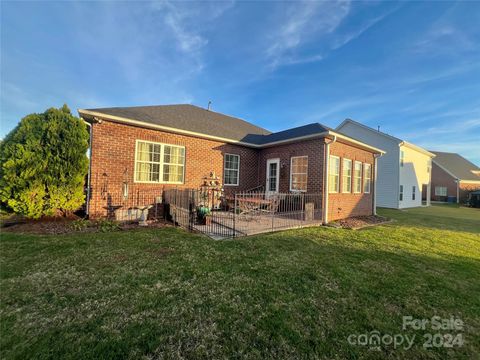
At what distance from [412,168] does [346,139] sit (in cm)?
1607

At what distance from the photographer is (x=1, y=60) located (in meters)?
5.77

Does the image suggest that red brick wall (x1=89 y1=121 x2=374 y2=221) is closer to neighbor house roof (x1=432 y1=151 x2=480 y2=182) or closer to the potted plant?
the potted plant

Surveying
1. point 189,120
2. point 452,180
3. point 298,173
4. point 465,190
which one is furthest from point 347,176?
point 465,190

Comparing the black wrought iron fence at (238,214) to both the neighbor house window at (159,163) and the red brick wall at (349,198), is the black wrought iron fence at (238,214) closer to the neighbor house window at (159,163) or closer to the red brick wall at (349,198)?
the neighbor house window at (159,163)

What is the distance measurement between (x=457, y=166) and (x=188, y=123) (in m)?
43.1

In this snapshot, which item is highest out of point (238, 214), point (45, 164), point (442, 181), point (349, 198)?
point (442, 181)

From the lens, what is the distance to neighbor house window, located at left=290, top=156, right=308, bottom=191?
9.57 m

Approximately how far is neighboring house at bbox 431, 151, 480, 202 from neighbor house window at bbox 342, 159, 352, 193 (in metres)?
30.6

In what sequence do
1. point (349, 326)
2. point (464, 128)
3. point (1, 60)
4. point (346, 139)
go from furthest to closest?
point (464, 128)
point (346, 139)
point (1, 60)
point (349, 326)

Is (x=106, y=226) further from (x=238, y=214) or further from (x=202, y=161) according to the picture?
(x=202, y=161)

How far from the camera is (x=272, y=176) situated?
11.2 metres

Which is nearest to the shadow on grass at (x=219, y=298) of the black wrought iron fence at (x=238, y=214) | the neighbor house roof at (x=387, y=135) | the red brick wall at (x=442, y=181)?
the black wrought iron fence at (x=238, y=214)

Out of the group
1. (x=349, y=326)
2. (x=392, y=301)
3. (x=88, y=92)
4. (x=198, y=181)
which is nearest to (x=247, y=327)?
(x=349, y=326)

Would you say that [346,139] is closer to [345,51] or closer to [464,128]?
[345,51]
